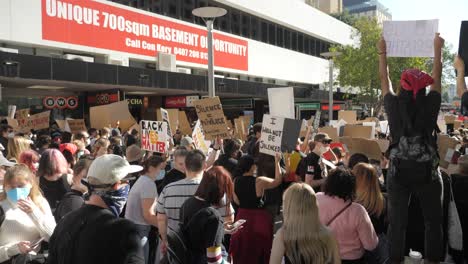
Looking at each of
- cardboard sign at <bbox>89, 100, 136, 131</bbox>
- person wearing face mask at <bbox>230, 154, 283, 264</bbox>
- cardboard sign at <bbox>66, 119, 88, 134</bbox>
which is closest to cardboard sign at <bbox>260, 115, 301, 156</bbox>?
person wearing face mask at <bbox>230, 154, 283, 264</bbox>

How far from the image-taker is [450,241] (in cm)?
434

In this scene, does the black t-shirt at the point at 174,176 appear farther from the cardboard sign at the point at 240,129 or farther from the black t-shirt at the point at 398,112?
the cardboard sign at the point at 240,129

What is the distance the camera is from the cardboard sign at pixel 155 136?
8.09 metres

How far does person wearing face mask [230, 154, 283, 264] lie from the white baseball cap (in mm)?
2187

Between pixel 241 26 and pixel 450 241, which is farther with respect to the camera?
pixel 241 26

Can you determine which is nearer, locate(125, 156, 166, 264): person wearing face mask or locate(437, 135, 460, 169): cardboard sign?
locate(125, 156, 166, 264): person wearing face mask

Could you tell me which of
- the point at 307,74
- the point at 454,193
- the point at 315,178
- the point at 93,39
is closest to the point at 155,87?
the point at 93,39

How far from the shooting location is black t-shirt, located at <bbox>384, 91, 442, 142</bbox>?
12.1 feet

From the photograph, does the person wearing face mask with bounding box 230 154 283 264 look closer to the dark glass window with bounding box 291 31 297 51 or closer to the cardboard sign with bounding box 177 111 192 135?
the cardboard sign with bounding box 177 111 192 135

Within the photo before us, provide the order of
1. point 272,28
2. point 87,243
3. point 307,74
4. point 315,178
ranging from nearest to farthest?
1. point 87,243
2. point 315,178
3. point 272,28
4. point 307,74

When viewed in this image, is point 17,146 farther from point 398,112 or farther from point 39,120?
point 398,112

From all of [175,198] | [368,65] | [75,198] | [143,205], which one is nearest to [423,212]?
[175,198]

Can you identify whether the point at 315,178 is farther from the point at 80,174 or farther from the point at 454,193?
the point at 80,174

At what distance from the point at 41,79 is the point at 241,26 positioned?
19.8 m
